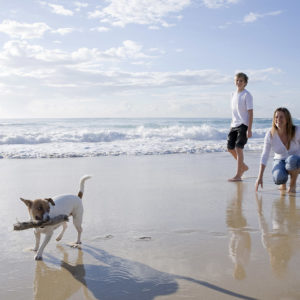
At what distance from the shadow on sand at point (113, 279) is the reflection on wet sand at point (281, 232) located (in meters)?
0.73

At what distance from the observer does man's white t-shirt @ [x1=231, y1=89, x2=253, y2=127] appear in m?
6.52

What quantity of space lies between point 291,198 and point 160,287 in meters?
3.41

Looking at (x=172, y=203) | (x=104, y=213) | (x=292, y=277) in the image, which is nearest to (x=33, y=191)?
(x=104, y=213)

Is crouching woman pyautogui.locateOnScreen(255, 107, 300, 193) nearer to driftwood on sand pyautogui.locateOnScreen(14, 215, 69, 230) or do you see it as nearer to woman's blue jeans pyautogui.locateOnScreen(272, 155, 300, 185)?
woman's blue jeans pyautogui.locateOnScreen(272, 155, 300, 185)

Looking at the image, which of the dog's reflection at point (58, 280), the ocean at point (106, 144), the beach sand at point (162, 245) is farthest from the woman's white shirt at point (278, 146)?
the ocean at point (106, 144)

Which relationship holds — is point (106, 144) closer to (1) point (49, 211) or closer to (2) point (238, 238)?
(2) point (238, 238)

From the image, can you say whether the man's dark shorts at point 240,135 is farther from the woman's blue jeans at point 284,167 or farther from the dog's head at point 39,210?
the dog's head at point 39,210

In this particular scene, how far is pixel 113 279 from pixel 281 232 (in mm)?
1935

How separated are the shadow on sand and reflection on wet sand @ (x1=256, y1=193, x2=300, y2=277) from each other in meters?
0.73

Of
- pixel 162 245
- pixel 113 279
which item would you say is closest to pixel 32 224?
pixel 113 279

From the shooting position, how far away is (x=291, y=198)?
17.3ft

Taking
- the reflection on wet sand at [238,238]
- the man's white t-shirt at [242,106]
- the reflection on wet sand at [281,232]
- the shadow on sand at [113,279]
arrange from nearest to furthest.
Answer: the shadow on sand at [113,279]
the reflection on wet sand at [238,238]
the reflection on wet sand at [281,232]
the man's white t-shirt at [242,106]

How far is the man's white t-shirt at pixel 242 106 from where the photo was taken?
6.52m

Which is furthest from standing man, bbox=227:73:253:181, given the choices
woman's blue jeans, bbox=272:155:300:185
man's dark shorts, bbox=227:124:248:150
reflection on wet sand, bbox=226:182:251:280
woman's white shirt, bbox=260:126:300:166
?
reflection on wet sand, bbox=226:182:251:280
